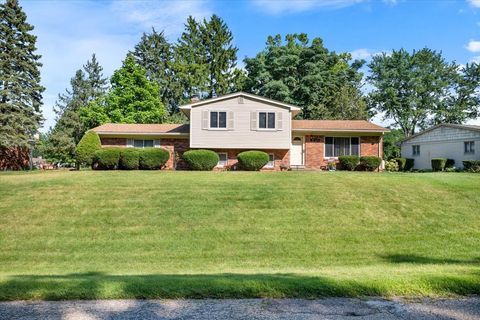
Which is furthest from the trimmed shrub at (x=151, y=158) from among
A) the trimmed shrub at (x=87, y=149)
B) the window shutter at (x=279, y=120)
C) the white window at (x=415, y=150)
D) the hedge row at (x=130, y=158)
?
the white window at (x=415, y=150)

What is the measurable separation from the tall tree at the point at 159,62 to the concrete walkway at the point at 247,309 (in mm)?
45234

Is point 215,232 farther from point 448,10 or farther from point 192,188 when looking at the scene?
point 448,10

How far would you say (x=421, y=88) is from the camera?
48719 mm

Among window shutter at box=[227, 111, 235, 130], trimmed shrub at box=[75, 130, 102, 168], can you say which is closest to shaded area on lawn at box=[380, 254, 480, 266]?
A: window shutter at box=[227, 111, 235, 130]

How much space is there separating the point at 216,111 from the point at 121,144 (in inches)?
280

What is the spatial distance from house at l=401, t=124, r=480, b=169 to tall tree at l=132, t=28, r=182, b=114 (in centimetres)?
2766

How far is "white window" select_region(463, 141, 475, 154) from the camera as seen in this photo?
27778mm

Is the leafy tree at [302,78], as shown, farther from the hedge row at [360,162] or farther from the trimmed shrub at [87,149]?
the trimmed shrub at [87,149]

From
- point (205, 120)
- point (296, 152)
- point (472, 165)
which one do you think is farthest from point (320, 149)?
point (472, 165)

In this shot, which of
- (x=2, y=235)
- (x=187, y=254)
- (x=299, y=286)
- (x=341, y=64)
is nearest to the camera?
(x=299, y=286)

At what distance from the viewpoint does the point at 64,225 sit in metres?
12.4

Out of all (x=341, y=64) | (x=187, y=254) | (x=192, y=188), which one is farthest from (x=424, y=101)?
(x=187, y=254)

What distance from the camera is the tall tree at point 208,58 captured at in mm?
46906

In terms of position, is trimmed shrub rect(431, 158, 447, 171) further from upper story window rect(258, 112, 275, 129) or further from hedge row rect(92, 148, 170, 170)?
hedge row rect(92, 148, 170, 170)
